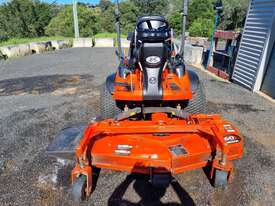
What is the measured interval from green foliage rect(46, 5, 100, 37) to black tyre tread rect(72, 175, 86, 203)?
34044 mm

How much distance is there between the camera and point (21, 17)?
3162 centimetres

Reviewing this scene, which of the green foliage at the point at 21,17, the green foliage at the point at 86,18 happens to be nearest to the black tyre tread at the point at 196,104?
the green foliage at the point at 86,18

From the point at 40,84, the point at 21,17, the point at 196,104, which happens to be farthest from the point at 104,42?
the point at 196,104

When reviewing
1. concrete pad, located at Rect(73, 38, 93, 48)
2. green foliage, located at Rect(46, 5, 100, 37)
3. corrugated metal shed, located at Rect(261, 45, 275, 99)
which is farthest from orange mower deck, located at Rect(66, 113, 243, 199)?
green foliage, located at Rect(46, 5, 100, 37)

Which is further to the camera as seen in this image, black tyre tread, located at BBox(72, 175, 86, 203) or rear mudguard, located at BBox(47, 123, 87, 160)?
rear mudguard, located at BBox(47, 123, 87, 160)

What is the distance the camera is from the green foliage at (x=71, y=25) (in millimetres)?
34656

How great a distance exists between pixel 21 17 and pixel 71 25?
7027mm

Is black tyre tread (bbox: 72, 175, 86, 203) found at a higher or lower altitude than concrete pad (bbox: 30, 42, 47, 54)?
higher

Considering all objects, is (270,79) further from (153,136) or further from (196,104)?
(153,136)

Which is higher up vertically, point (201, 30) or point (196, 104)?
point (196, 104)

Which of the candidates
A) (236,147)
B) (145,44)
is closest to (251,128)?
(236,147)

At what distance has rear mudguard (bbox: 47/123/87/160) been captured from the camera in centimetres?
308

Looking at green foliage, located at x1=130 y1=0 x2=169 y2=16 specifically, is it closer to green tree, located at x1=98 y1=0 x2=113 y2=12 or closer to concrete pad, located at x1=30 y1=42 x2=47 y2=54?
green tree, located at x1=98 y1=0 x2=113 y2=12

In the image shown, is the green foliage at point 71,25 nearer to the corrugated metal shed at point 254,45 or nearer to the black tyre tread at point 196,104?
the corrugated metal shed at point 254,45
